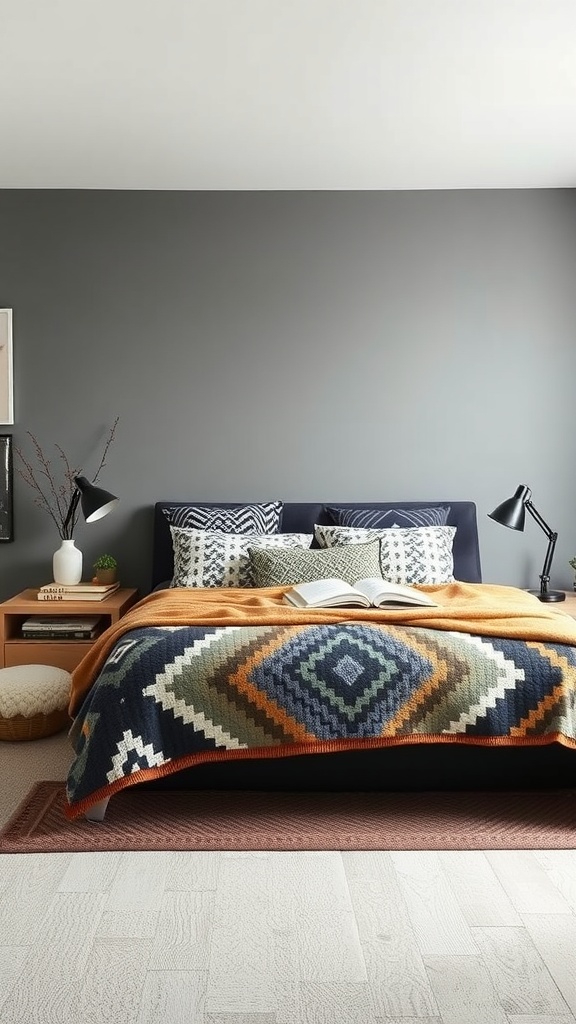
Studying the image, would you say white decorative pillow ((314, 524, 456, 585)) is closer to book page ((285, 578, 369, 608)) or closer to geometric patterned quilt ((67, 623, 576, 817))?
book page ((285, 578, 369, 608))

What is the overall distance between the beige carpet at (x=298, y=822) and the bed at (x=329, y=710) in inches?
2.6

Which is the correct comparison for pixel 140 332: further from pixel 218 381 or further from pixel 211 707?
pixel 211 707

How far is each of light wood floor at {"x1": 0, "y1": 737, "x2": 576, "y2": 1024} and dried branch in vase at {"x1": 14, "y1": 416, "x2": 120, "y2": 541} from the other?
2422 mm

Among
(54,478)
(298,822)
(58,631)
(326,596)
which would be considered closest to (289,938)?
(298,822)

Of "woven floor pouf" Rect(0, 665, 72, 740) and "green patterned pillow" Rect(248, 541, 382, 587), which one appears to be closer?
"woven floor pouf" Rect(0, 665, 72, 740)

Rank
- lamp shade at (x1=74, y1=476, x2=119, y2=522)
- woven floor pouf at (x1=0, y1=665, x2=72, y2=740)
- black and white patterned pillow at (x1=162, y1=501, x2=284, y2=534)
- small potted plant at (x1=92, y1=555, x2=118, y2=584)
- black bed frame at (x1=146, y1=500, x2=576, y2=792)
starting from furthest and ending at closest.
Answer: small potted plant at (x1=92, y1=555, x2=118, y2=584), black and white patterned pillow at (x1=162, y1=501, x2=284, y2=534), lamp shade at (x1=74, y1=476, x2=119, y2=522), woven floor pouf at (x1=0, y1=665, x2=72, y2=740), black bed frame at (x1=146, y1=500, x2=576, y2=792)

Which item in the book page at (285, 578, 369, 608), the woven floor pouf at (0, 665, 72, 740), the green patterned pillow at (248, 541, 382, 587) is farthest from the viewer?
A: the green patterned pillow at (248, 541, 382, 587)

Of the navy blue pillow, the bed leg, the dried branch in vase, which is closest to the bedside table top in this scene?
the dried branch in vase

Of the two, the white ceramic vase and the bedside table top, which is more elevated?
the white ceramic vase

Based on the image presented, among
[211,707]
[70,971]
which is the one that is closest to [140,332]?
[211,707]

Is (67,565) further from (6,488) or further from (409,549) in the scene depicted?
(409,549)

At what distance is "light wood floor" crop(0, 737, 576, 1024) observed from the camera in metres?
1.92

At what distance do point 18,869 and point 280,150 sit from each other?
321 centimetres

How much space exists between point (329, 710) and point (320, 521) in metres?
1.95
